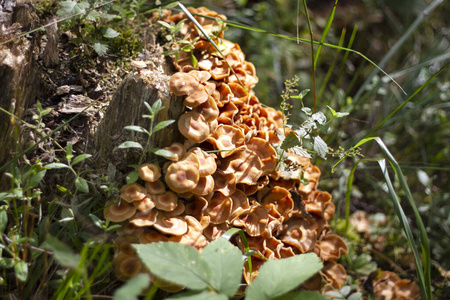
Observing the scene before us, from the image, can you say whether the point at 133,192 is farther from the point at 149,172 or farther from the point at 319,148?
the point at 319,148

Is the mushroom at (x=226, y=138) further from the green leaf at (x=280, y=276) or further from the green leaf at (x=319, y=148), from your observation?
the green leaf at (x=280, y=276)

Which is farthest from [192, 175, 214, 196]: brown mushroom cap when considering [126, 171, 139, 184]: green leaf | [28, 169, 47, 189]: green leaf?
[28, 169, 47, 189]: green leaf

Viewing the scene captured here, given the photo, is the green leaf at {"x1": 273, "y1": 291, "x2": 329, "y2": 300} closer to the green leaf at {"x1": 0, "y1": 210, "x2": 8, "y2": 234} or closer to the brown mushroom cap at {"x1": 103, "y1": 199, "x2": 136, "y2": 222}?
the brown mushroom cap at {"x1": 103, "y1": 199, "x2": 136, "y2": 222}

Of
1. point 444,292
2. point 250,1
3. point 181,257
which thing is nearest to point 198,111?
point 181,257

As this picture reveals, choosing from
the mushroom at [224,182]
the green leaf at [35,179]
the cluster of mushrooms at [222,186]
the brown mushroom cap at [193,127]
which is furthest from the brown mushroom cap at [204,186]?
the green leaf at [35,179]

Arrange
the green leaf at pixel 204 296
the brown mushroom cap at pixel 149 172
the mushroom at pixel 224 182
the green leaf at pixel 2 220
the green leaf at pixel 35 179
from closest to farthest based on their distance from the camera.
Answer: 1. the green leaf at pixel 204 296
2. the green leaf at pixel 2 220
3. the green leaf at pixel 35 179
4. the brown mushroom cap at pixel 149 172
5. the mushroom at pixel 224 182

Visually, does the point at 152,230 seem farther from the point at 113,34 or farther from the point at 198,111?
the point at 113,34
